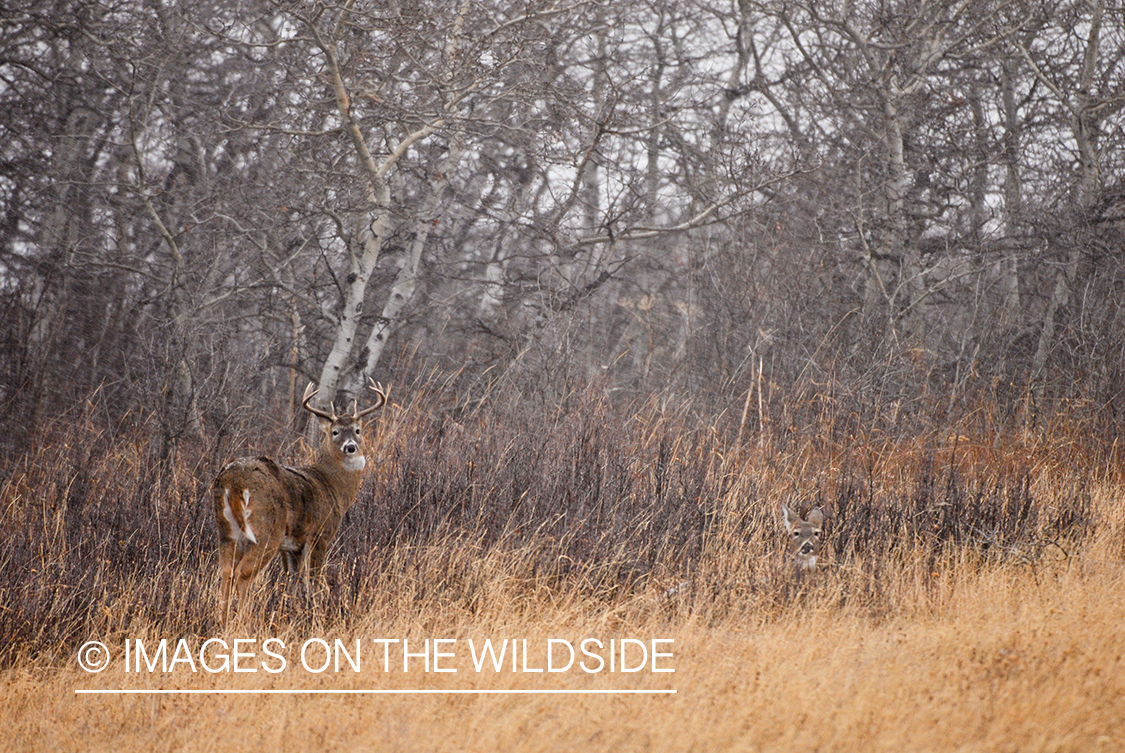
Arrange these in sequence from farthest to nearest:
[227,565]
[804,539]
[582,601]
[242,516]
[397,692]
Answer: [804,539] → [582,601] → [227,565] → [242,516] → [397,692]

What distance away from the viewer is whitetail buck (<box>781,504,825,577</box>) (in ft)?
18.7

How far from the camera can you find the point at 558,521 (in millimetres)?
6395

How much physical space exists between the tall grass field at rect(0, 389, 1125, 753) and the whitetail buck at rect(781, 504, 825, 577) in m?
0.13

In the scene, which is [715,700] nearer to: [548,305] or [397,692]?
[397,692]

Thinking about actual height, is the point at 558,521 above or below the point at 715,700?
above

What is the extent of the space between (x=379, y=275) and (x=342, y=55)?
Answer: 3.13 metres

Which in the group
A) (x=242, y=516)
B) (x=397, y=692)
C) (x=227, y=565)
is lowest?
(x=397, y=692)

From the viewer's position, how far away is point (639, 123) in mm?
11406

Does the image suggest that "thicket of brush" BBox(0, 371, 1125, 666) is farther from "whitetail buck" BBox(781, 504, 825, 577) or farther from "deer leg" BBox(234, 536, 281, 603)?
"deer leg" BBox(234, 536, 281, 603)

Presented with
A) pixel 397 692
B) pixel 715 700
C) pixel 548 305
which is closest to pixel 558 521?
pixel 397 692

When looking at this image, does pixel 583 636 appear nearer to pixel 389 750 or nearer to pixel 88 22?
pixel 389 750

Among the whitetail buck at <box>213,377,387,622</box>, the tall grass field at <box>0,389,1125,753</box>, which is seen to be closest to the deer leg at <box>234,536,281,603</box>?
the whitetail buck at <box>213,377,387,622</box>

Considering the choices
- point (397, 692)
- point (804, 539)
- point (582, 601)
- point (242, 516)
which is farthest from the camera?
point (804, 539)

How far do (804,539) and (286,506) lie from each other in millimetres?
2929
